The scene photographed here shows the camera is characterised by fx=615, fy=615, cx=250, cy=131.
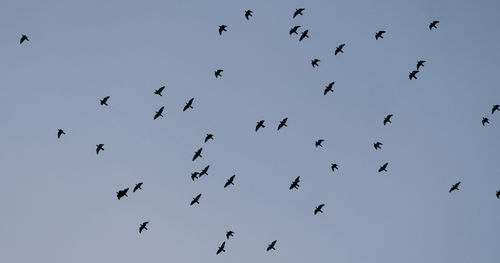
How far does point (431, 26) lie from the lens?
63.3 meters

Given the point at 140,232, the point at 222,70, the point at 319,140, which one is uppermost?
the point at 222,70

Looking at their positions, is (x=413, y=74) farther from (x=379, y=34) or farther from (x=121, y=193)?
(x=121, y=193)

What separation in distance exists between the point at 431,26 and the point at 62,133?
40.3 m

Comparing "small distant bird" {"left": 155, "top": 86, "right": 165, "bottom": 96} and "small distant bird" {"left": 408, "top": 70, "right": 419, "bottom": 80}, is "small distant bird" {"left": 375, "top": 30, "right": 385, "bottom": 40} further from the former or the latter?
"small distant bird" {"left": 155, "top": 86, "right": 165, "bottom": 96}

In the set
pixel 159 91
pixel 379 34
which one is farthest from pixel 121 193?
pixel 379 34

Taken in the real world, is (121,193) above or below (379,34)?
below

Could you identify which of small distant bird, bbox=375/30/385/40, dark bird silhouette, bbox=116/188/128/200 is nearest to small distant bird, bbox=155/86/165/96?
dark bird silhouette, bbox=116/188/128/200

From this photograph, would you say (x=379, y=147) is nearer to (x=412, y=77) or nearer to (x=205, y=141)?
(x=412, y=77)

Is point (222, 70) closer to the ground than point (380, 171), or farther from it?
farther from it

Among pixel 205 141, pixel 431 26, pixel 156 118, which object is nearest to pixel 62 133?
pixel 156 118

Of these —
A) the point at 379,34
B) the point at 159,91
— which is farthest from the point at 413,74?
the point at 159,91

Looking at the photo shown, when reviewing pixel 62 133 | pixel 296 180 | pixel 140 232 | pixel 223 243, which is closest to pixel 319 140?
pixel 296 180

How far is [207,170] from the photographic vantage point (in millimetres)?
64875

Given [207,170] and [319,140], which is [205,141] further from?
[319,140]
